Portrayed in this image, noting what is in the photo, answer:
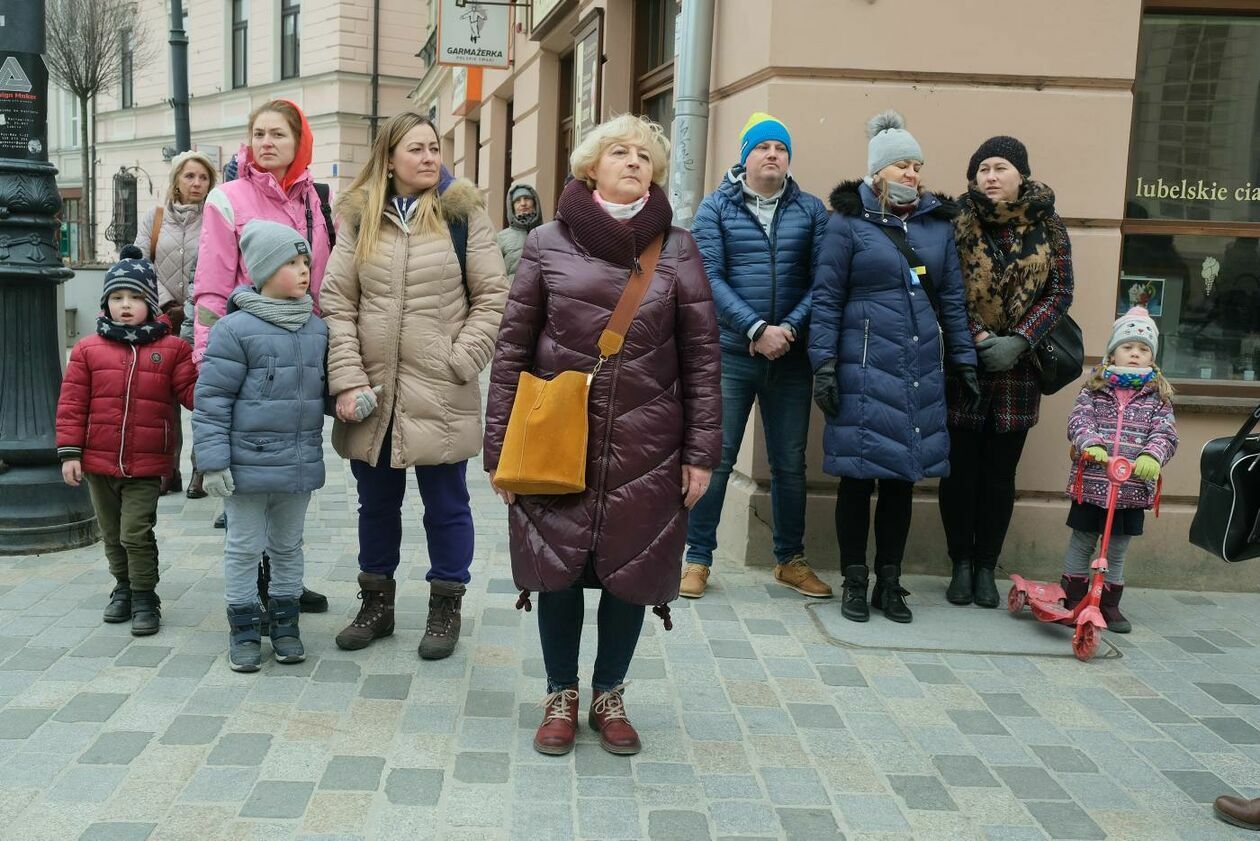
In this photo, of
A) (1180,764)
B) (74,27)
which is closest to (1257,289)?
(1180,764)

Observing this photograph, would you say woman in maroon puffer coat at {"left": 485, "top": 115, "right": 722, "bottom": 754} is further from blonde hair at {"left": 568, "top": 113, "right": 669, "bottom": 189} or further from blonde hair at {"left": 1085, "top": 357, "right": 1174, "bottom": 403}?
blonde hair at {"left": 1085, "top": 357, "right": 1174, "bottom": 403}

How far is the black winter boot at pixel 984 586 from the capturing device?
17.9 ft

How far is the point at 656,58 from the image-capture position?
27.9 ft

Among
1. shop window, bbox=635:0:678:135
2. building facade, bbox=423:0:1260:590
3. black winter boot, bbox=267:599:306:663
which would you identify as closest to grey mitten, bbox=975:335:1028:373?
building facade, bbox=423:0:1260:590

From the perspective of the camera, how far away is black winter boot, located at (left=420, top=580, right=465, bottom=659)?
4516mm

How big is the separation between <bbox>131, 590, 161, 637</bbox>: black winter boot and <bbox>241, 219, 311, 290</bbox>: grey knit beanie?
1.37 meters

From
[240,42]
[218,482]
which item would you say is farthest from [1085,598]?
[240,42]

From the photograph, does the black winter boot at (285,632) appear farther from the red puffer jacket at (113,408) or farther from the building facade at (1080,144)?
the building facade at (1080,144)

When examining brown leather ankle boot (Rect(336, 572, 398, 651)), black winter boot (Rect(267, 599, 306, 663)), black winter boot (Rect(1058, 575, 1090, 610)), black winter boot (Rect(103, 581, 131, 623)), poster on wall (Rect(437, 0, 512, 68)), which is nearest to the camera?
black winter boot (Rect(267, 599, 306, 663))

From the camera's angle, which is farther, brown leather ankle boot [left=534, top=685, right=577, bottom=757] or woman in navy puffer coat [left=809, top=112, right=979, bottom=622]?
woman in navy puffer coat [left=809, top=112, right=979, bottom=622]

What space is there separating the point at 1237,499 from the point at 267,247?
3.18 meters

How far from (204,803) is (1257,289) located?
5.44 meters

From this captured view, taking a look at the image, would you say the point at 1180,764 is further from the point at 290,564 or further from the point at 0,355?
the point at 0,355

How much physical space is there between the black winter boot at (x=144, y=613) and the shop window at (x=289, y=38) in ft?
89.0
